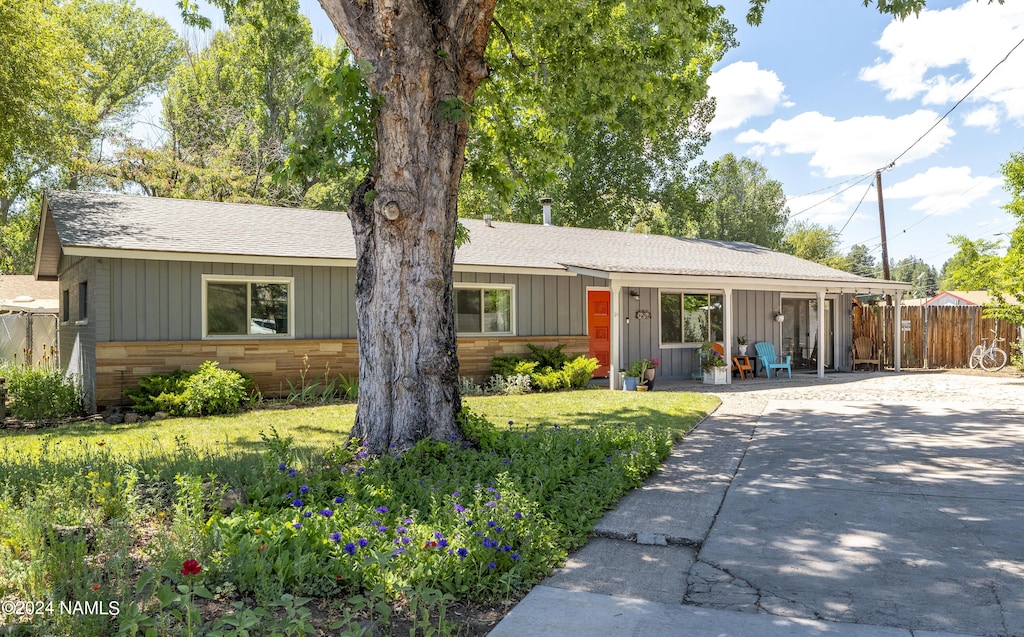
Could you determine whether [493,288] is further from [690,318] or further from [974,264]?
[974,264]

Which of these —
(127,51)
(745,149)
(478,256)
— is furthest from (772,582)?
(745,149)

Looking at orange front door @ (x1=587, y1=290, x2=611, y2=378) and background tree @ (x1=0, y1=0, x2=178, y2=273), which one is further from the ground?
background tree @ (x1=0, y1=0, x2=178, y2=273)

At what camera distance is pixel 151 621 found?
268 centimetres

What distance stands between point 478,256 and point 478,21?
8.36 metres

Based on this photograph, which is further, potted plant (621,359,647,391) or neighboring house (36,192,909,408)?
potted plant (621,359,647,391)

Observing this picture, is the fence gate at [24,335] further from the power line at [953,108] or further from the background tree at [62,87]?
the power line at [953,108]

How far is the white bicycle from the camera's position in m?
18.2

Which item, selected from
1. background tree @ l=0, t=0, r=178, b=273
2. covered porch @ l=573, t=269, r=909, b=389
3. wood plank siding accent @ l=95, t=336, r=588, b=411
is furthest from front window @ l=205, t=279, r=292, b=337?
covered porch @ l=573, t=269, r=909, b=389

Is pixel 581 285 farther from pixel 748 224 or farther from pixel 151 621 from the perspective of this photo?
pixel 748 224

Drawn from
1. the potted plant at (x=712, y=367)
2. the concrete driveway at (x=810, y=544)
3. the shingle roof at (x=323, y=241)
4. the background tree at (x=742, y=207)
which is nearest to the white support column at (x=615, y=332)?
the shingle roof at (x=323, y=241)

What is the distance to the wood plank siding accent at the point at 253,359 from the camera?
11070 millimetres

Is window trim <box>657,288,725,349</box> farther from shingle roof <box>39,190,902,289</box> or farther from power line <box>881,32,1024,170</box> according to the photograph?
power line <box>881,32,1024,170</box>

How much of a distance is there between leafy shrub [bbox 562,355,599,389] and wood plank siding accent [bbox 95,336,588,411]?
1604 millimetres

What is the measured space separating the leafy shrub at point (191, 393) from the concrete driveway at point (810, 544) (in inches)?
290
